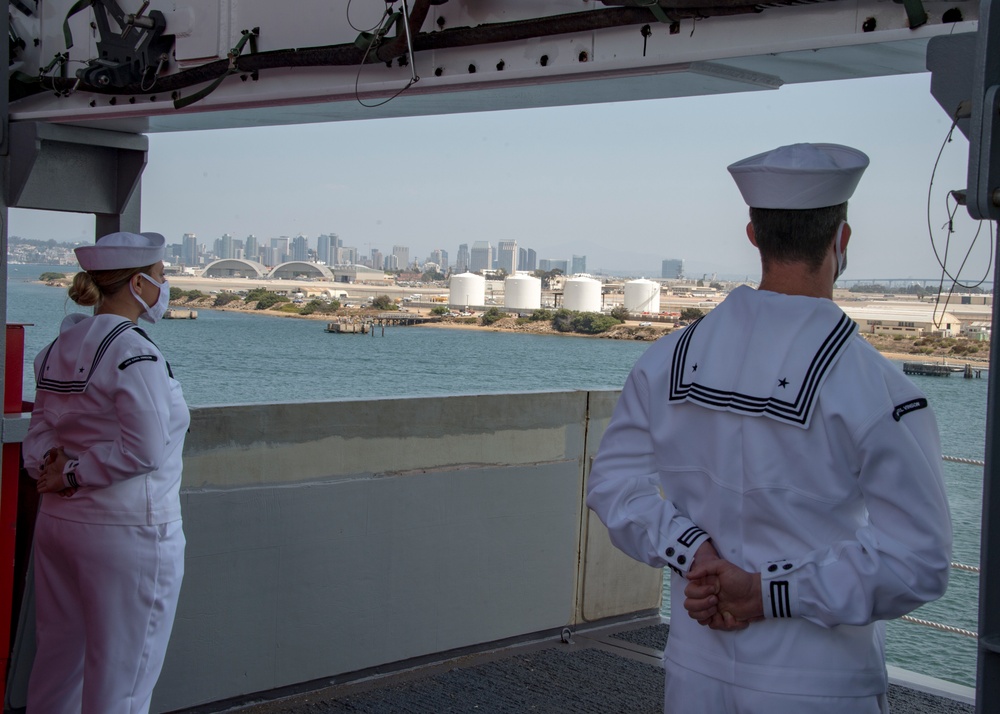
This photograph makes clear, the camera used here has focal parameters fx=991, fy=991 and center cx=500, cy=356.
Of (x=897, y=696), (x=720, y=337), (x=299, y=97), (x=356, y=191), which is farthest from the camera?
(x=356, y=191)

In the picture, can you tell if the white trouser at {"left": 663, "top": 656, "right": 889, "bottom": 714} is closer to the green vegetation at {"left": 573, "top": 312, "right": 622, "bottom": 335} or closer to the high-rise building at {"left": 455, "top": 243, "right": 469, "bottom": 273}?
the green vegetation at {"left": 573, "top": 312, "right": 622, "bottom": 335}

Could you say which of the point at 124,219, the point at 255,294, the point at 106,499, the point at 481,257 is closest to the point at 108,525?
the point at 106,499

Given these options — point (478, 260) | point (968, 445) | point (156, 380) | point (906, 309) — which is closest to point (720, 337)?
point (156, 380)

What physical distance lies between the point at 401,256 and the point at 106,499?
70.4m

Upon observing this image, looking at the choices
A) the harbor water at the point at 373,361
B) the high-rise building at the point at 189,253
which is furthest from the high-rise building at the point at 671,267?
the high-rise building at the point at 189,253

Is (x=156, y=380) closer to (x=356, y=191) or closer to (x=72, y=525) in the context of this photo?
(x=72, y=525)

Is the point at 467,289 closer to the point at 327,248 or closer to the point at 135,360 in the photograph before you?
the point at 327,248

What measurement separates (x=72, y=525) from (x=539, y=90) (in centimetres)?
160

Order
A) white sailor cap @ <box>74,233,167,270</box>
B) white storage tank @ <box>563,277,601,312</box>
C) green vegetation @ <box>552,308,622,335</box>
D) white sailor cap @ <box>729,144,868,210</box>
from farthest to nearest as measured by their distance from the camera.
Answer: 1. green vegetation @ <box>552,308,622,335</box>
2. white storage tank @ <box>563,277,601,312</box>
3. white sailor cap @ <box>74,233,167,270</box>
4. white sailor cap @ <box>729,144,868,210</box>

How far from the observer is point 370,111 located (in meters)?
2.93

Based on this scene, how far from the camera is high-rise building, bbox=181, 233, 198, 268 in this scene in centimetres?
A: 4003

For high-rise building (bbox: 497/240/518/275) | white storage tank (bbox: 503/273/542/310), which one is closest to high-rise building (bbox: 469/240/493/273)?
high-rise building (bbox: 497/240/518/275)

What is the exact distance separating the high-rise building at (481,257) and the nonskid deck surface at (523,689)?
2298 inches

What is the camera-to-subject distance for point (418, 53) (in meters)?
2.63
